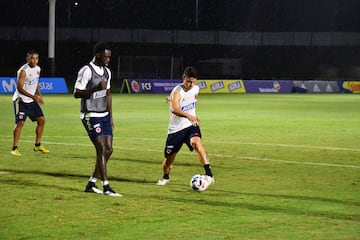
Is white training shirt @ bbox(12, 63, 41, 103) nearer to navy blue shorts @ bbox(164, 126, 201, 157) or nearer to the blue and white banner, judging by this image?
navy blue shorts @ bbox(164, 126, 201, 157)

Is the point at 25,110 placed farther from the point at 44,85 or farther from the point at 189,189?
the point at 44,85

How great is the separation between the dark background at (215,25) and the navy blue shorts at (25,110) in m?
60.3

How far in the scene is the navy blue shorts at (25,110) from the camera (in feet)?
60.3

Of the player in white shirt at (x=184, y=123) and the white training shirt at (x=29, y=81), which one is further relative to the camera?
the white training shirt at (x=29, y=81)

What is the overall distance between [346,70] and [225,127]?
56.2m

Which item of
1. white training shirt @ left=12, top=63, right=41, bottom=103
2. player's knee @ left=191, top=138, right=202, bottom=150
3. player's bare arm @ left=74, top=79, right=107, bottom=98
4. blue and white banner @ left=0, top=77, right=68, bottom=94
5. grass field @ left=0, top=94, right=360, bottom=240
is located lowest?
blue and white banner @ left=0, top=77, right=68, bottom=94

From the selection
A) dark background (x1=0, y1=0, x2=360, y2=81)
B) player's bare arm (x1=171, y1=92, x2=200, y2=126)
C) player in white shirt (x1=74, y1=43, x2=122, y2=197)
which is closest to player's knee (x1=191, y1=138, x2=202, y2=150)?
player's bare arm (x1=171, y1=92, x2=200, y2=126)

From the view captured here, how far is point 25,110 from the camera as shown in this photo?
18438 millimetres

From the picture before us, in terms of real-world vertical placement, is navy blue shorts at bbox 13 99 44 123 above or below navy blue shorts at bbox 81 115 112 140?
below

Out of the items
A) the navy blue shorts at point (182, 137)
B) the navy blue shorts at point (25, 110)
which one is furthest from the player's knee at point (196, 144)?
the navy blue shorts at point (25, 110)

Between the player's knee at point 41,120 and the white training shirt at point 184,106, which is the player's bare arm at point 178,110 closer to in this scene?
the white training shirt at point 184,106

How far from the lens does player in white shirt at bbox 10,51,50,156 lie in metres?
18.1

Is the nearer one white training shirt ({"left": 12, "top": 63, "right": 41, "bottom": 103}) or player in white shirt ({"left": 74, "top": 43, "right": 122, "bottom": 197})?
player in white shirt ({"left": 74, "top": 43, "right": 122, "bottom": 197})

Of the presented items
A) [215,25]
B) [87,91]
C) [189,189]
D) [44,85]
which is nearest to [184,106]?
[189,189]
